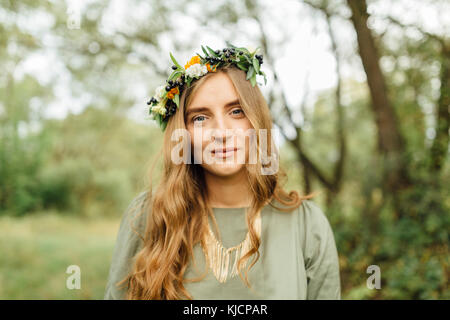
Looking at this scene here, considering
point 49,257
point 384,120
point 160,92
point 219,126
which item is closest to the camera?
point 219,126

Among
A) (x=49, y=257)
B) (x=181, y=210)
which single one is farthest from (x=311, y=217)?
(x=49, y=257)

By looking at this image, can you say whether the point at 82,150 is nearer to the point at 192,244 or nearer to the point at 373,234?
the point at 373,234

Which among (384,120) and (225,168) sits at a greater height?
(384,120)

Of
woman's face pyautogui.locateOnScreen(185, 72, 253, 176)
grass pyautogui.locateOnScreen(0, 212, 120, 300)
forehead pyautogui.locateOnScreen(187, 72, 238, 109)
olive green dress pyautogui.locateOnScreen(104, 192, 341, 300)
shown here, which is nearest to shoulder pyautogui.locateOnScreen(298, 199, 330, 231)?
olive green dress pyautogui.locateOnScreen(104, 192, 341, 300)

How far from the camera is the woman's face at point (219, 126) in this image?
1.59 metres

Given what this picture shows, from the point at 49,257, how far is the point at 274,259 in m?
7.57

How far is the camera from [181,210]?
5.75 feet

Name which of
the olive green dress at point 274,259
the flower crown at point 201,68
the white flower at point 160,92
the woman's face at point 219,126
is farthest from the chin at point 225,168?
the white flower at point 160,92

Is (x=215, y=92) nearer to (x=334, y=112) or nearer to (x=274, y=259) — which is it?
(x=274, y=259)

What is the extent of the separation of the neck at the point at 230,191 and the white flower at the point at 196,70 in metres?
0.58

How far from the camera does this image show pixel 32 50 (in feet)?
23.4

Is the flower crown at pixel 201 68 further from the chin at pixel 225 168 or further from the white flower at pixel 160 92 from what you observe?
the chin at pixel 225 168

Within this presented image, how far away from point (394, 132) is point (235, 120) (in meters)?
5.73
